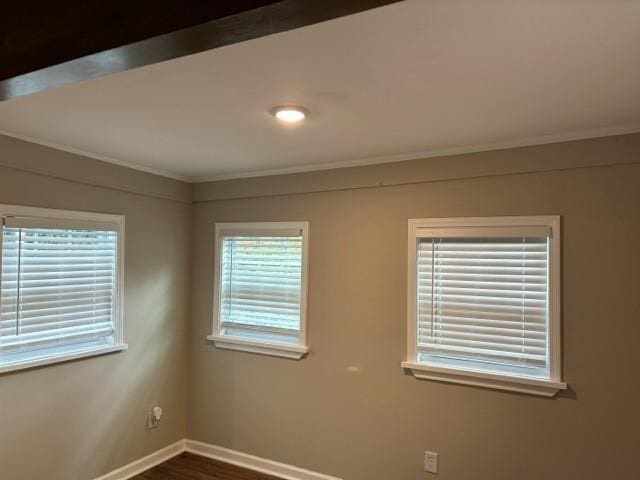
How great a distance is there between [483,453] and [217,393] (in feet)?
7.08

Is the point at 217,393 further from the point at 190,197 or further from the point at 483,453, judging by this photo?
the point at 483,453

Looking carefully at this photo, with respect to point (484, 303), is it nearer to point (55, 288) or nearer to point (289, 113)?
point (289, 113)

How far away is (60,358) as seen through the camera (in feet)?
9.79

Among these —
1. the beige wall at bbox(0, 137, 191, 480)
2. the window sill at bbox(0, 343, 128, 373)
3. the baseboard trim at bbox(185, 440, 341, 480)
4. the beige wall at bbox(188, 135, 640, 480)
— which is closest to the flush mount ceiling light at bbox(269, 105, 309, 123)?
the beige wall at bbox(188, 135, 640, 480)

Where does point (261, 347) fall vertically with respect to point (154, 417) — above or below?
above

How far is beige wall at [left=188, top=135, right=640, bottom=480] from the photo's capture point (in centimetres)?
251

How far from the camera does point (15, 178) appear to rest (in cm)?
275

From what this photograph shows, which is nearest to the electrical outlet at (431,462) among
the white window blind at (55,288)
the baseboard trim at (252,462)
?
the baseboard trim at (252,462)

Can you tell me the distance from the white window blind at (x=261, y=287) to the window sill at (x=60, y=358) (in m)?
0.89

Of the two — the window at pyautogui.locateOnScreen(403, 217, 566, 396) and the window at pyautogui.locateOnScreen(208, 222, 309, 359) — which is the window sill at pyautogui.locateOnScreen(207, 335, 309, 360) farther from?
the window at pyautogui.locateOnScreen(403, 217, 566, 396)

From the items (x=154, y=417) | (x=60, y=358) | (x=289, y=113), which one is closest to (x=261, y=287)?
(x=154, y=417)

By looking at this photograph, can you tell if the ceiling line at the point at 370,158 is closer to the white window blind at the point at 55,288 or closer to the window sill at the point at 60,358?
the white window blind at the point at 55,288

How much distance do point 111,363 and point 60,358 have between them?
0.44 meters

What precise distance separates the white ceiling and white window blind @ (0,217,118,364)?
1.92 feet
